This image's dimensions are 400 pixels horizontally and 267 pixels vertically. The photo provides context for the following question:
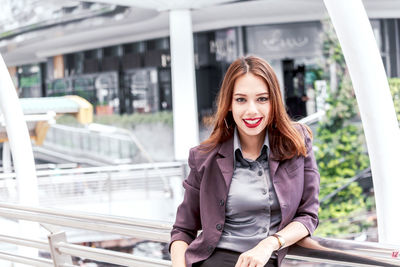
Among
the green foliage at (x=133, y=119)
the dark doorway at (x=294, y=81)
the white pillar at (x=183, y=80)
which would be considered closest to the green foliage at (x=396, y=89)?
the dark doorway at (x=294, y=81)

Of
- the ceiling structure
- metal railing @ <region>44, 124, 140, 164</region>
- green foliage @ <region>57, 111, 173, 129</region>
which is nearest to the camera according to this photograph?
the ceiling structure

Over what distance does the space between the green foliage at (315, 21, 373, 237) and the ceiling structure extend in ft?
3.89

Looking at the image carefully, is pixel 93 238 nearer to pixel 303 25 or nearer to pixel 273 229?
pixel 303 25

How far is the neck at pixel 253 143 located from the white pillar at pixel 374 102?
4.82 ft

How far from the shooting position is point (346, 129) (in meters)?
14.4

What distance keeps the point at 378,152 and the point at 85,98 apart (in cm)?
1503

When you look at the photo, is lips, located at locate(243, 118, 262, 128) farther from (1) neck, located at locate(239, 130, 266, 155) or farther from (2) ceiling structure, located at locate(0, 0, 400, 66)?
(2) ceiling structure, located at locate(0, 0, 400, 66)

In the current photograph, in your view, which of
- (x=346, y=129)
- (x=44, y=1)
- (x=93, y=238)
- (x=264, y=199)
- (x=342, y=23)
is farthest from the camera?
(x=346, y=129)

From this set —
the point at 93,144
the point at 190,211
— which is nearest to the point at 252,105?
the point at 190,211

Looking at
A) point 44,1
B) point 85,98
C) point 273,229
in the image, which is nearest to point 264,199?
point 273,229

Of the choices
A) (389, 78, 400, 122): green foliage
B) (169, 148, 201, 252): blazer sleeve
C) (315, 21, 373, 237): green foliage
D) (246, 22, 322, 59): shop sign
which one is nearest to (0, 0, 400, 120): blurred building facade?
(246, 22, 322, 59): shop sign

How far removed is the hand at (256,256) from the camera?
60.8 inches

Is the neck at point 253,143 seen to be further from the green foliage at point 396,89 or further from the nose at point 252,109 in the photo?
the green foliage at point 396,89

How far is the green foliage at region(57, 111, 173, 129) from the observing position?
16.0 m
